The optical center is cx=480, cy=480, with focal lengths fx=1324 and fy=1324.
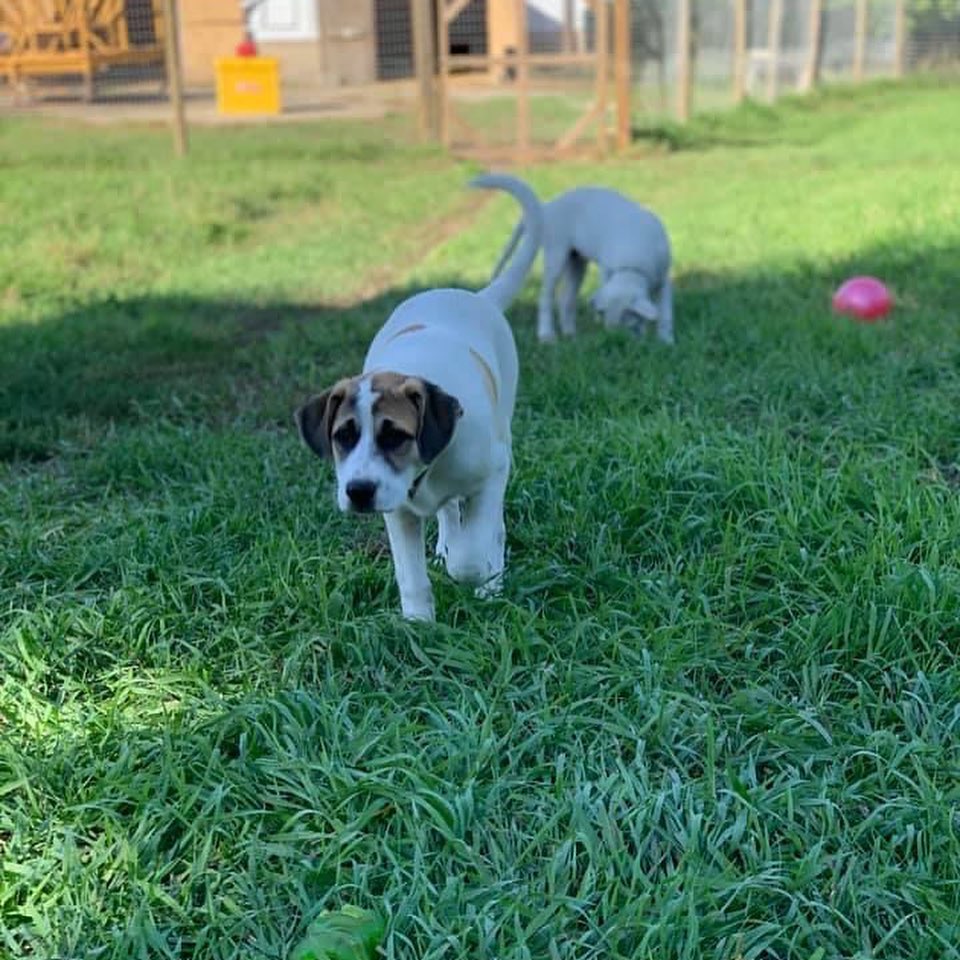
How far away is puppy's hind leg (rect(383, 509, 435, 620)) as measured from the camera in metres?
3.38

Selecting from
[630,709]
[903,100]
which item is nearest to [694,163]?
[903,100]

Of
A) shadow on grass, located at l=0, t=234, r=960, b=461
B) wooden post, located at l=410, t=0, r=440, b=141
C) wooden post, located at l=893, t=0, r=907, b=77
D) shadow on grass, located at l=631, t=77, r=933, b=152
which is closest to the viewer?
shadow on grass, located at l=0, t=234, r=960, b=461

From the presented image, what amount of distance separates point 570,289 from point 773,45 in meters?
15.9

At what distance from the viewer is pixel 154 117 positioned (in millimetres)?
16297

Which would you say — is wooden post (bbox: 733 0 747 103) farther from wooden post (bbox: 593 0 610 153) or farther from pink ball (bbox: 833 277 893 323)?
pink ball (bbox: 833 277 893 323)

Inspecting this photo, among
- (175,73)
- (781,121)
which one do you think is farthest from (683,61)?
(175,73)

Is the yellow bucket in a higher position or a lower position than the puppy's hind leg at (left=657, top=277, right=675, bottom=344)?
higher

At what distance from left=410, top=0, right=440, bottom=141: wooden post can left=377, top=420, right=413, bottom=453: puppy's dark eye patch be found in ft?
45.1

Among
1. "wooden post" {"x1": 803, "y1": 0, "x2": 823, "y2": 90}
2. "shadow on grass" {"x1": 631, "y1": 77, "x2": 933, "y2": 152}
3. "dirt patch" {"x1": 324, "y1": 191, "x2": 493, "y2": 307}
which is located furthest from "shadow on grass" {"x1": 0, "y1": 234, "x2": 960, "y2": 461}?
"wooden post" {"x1": 803, "y1": 0, "x2": 823, "y2": 90}

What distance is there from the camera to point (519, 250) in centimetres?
479

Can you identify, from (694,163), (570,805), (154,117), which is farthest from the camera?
(154,117)

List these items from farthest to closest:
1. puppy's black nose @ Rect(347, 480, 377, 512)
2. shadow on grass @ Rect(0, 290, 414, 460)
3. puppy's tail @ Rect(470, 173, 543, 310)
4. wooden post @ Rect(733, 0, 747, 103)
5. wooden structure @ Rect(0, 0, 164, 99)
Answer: wooden post @ Rect(733, 0, 747, 103) < wooden structure @ Rect(0, 0, 164, 99) < shadow on grass @ Rect(0, 290, 414, 460) < puppy's tail @ Rect(470, 173, 543, 310) < puppy's black nose @ Rect(347, 480, 377, 512)

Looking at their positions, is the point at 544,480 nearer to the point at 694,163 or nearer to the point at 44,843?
the point at 44,843

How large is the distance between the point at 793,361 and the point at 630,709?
3013 millimetres
